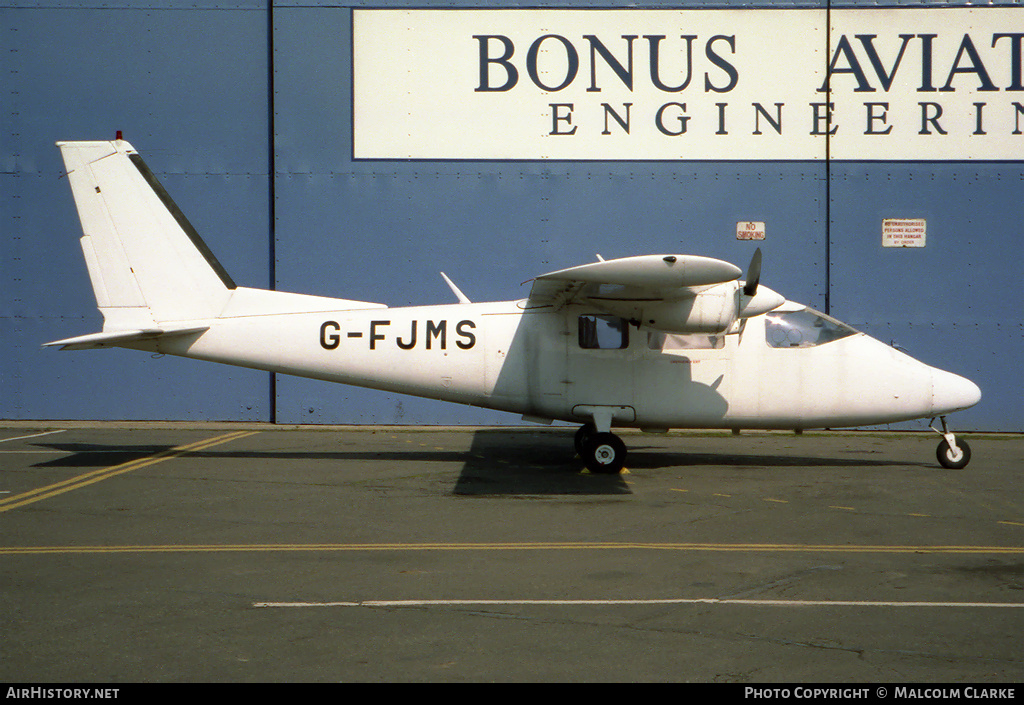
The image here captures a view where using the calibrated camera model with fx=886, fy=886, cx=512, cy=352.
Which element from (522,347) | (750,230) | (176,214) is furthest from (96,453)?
(750,230)

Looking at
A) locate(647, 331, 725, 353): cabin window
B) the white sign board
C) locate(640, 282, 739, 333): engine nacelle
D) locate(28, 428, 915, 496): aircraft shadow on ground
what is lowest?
locate(28, 428, 915, 496): aircraft shadow on ground

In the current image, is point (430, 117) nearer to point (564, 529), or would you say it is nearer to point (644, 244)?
point (644, 244)

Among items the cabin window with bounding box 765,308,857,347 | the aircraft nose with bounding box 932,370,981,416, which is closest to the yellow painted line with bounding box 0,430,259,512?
the cabin window with bounding box 765,308,857,347

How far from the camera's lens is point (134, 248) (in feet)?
42.0

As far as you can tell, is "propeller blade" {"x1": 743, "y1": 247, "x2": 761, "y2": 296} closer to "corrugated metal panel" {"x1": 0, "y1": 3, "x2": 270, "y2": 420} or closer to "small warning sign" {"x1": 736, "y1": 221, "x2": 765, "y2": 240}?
"small warning sign" {"x1": 736, "y1": 221, "x2": 765, "y2": 240}

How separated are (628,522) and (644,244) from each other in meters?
9.62

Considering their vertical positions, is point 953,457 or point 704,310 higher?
point 704,310

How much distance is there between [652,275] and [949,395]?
514 centimetres

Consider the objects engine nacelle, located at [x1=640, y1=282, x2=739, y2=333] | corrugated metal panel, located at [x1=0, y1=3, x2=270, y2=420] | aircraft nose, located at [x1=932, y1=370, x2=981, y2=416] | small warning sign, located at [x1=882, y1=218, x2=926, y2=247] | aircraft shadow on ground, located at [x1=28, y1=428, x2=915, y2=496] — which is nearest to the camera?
aircraft shadow on ground, located at [x1=28, y1=428, x2=915, y2=496]

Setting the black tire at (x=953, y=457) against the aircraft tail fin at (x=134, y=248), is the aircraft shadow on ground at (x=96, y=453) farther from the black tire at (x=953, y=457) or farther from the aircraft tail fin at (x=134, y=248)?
the black tire at (x=953, y=457)

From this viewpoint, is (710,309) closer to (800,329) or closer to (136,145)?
(800,329)

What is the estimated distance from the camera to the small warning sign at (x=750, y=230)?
1786cm

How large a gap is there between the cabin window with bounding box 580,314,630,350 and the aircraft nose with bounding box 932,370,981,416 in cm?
446

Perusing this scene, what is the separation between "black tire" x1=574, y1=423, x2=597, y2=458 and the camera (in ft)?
40.6
